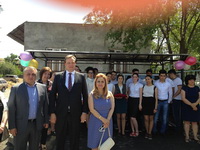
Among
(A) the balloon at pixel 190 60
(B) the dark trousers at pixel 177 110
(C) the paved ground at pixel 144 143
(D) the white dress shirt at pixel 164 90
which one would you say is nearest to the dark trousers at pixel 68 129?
(C) the paved ground at pixel 144 143

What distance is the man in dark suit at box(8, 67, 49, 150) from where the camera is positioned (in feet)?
8.80

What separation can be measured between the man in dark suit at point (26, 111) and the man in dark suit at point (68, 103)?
27cm

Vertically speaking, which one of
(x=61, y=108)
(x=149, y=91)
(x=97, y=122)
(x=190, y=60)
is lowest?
(x=97, y=122)

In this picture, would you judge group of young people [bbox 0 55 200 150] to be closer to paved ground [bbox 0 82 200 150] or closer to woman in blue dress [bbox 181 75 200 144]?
paved ground [bbox 0 82 200 150]

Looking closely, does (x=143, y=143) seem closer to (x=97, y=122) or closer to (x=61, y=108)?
(x=97, y=122)

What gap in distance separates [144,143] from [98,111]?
216 cm

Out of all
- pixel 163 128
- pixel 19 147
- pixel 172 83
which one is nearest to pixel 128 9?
pixel 172 83

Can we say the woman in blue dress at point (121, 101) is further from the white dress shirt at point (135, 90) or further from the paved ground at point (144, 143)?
the paved ground at point (144, 143)

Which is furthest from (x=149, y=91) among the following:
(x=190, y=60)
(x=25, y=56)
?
(x=25, y=56)

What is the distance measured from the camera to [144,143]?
15.4 feet

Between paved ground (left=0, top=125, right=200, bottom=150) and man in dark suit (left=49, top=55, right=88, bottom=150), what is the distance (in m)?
1.40

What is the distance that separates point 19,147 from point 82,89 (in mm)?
1328

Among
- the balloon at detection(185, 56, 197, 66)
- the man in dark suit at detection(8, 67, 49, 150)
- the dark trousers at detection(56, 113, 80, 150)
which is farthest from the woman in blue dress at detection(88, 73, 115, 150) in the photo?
the balloon at detection(185, 56, 197, 66)

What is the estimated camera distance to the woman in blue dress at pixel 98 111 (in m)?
3.22
